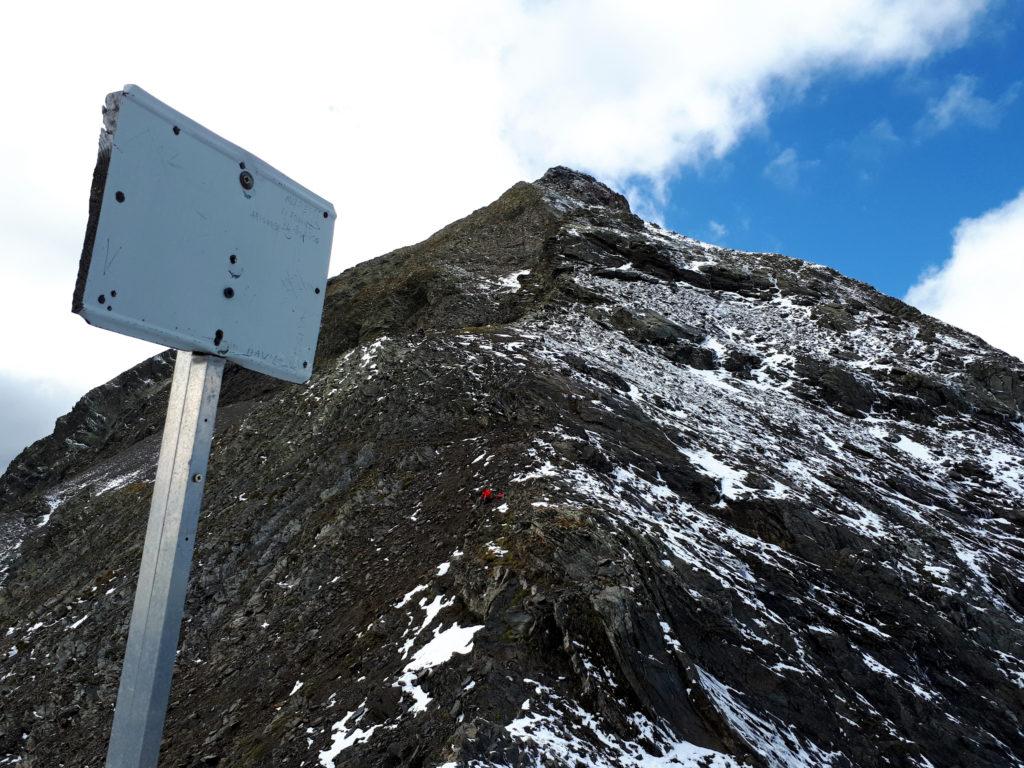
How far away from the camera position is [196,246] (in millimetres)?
1939

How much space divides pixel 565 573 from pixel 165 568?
252 inches

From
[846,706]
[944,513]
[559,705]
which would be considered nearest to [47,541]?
[559,705]

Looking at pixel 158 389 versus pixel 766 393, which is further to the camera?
pixel 158 389

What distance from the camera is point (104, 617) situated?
39.0 feet

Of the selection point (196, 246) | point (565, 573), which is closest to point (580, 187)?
point (565, 573)

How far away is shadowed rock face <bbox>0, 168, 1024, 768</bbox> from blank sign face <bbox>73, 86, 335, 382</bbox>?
4857 millimetres

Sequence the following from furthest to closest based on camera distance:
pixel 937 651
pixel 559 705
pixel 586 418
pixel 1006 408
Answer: pixel 1006 408
pixel 586 418
pixel 937 651
pixel 559 705

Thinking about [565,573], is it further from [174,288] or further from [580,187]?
[580,187]

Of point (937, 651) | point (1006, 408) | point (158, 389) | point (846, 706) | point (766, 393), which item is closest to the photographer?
point (846, 706)

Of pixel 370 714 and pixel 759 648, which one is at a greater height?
pixel 759 648

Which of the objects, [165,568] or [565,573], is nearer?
[165,568]

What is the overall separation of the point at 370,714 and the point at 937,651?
9493 millimetres

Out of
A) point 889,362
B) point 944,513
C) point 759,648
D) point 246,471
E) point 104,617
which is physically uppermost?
point 889,362

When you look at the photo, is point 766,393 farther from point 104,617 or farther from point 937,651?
point 104,617
